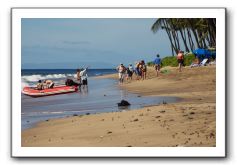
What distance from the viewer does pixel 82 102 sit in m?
6.63

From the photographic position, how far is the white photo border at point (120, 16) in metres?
6.25

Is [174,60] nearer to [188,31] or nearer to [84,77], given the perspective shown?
[188,31]

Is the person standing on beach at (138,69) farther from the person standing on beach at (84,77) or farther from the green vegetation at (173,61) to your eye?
the person standing on beach at (84,77)

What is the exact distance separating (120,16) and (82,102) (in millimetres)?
912

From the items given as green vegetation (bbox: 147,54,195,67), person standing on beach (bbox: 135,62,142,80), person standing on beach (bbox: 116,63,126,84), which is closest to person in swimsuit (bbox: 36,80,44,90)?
person standing on beach (bbox: 116,63,126,84)

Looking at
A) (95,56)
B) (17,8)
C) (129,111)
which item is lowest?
(129,111)

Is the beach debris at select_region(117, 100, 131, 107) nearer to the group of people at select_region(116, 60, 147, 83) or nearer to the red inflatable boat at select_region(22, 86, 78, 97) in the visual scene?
the group of people at select_region(116, 60, 147, 83)

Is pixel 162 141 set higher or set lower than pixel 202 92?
lower

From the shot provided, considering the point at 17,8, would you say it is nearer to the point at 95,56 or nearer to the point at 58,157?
the point at 95,56

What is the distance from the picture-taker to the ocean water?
638cm

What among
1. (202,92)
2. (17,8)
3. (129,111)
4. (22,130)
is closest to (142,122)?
(129,111)

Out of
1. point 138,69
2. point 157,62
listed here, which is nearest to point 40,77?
point 138,69
